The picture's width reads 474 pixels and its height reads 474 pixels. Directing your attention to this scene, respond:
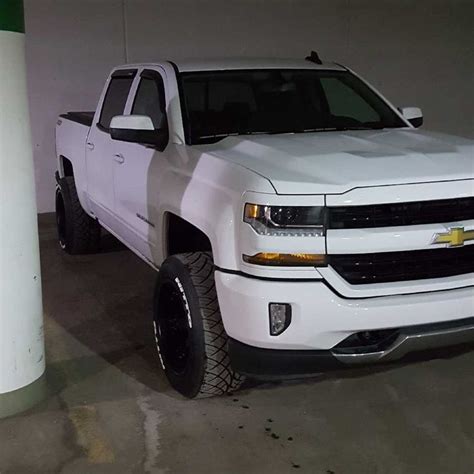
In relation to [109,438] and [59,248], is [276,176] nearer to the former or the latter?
[109,438]

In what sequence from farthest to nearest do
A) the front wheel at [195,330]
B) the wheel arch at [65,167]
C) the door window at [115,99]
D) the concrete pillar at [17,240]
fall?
the wheel arch at [65,167] → the door window at [115,99] → the front wheel at [195,330] → the concrete pillar at [17,240]

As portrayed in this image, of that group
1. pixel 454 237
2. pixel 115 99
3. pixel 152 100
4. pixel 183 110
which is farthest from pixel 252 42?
pixel 454 237

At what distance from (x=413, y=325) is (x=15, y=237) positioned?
194 centimetres

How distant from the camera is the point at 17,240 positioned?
3.54m

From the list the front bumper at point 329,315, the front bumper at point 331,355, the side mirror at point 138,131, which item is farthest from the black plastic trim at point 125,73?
the front bumper at point 331,355

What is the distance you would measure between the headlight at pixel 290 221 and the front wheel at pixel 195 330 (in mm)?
604

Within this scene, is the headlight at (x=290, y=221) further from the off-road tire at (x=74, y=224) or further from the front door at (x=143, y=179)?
the off-road tire at (x=74, y=224)

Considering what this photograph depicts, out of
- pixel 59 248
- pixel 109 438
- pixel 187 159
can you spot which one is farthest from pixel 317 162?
pixel 59 248

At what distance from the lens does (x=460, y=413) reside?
372 centimetres

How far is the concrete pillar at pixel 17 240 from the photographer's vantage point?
133 inches

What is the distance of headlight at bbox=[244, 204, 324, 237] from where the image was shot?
10.3 ft

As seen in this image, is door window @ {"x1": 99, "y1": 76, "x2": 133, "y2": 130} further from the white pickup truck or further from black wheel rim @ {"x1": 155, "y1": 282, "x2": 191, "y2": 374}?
black wheel rim @ {"x1": 155, "y1": 282, "x2": 191, "y2": 374}

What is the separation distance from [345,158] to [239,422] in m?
1.42

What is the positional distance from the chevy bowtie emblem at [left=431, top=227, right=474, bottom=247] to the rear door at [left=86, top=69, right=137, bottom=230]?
2.57 metres
